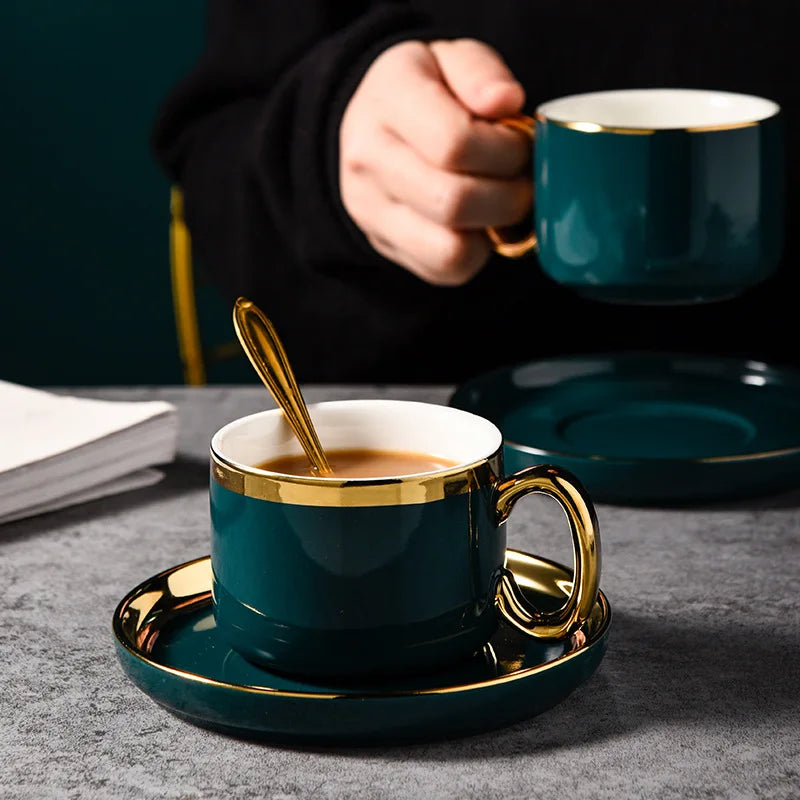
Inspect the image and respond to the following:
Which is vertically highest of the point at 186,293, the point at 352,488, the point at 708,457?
the point at 352,488

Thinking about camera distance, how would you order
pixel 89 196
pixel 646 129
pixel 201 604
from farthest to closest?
pixel 89 196
pixel 646 129
pixel 201 604

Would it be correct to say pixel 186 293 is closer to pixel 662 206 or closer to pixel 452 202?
pixel 452 202

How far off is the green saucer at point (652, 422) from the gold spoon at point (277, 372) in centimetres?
24

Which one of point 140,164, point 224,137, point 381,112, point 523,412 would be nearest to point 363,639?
point 523,412

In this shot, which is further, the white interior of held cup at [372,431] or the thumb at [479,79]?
the thumb at [479,79]

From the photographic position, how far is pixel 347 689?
0.48 meters

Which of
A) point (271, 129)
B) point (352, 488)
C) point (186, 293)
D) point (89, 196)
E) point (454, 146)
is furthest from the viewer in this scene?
point (89, 196)

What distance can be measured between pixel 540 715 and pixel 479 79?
1.64 ft

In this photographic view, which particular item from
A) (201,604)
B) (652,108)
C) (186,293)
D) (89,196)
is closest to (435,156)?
(652,108)

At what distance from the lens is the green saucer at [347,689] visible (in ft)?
1.50

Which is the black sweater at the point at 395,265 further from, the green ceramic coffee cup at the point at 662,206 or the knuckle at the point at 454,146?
the green ceramic coffee cup at the point at 662,206

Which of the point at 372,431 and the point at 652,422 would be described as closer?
the point at 372,431

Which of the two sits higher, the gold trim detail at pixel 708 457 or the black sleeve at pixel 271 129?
the black sleeve at pixel 271 129

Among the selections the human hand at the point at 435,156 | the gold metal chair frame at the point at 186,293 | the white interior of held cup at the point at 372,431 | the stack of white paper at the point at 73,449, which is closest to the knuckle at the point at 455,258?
the human hand at the point at 435,156
